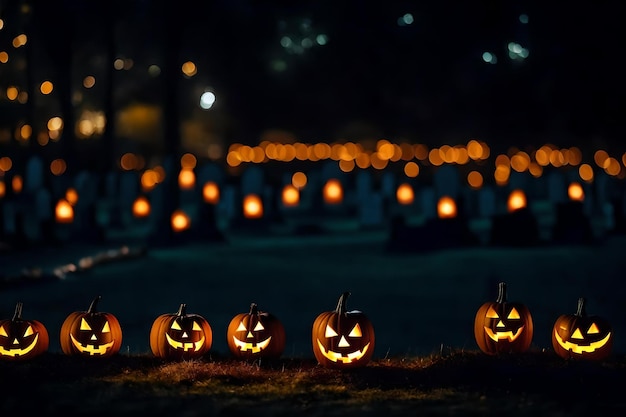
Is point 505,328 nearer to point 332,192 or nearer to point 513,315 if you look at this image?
point 513,315

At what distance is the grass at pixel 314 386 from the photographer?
7.62m

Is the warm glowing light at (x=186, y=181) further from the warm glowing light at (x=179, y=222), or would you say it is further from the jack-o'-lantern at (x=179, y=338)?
the jack-o'-lantern at (x=179, y=338)

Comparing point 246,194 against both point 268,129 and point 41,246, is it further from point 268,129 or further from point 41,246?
point 268,129

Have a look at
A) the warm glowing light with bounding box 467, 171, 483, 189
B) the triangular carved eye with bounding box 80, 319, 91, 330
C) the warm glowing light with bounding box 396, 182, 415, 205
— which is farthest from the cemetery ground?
the warm glowing light with bounding box 467, 171, 483, 189

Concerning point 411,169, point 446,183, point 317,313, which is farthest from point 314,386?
point 411,169

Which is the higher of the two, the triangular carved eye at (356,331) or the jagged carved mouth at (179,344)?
the triangular carved eye at (356,331)

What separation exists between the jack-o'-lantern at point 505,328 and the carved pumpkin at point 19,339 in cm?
370

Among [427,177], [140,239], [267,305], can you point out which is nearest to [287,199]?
[140,239]

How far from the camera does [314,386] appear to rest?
8414 millimetres

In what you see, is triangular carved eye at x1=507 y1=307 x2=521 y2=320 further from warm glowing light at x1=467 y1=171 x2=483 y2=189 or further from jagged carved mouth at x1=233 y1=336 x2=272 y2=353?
warm glowing light at x1=467 y1=171 x2=483 y2=189

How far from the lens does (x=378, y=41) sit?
30922mm

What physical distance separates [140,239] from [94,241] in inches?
52.4

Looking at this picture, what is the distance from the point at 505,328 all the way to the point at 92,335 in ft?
11.2

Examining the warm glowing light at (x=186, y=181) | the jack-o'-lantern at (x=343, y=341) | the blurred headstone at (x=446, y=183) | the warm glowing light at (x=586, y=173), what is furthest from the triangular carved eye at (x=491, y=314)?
the warm glowing light at (x=586, y=173)
